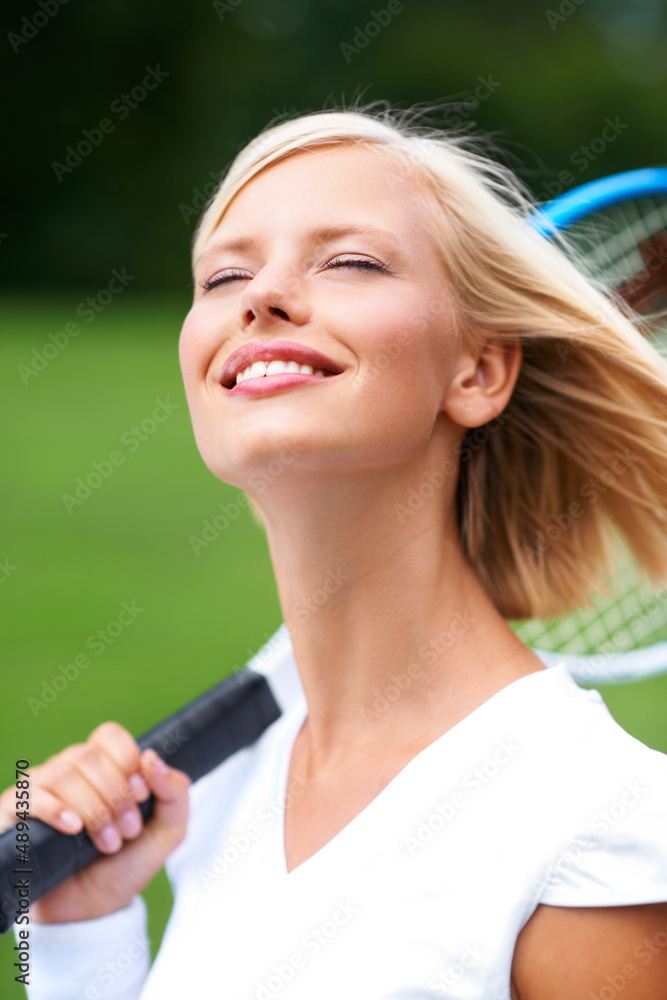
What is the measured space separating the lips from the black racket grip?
2.86 feet

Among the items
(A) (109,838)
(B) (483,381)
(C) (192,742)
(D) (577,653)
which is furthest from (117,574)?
(B) (483,381)

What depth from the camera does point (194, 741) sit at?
87.2 inches

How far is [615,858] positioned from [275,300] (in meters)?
1.01

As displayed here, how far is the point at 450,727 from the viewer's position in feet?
5.79

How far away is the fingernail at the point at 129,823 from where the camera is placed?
82.9 inches

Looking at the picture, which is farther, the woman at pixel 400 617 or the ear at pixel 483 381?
the ear at pixel 483 381

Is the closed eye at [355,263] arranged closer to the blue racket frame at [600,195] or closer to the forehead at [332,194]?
the forehead at [332,194]

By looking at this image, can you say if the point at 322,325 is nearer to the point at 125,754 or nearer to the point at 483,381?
the point at 483,381

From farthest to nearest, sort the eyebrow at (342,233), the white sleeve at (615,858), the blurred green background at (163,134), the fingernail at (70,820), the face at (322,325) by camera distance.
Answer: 1. the blurred green background at (163,134)
2. the fingernail at (70,820)
3. the eyebrow at (342,233)
4. the face at (322,325)
5. the white sleeve at (615,858)

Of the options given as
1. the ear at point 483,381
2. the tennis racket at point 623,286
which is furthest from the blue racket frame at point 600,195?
the ear at point 483,381

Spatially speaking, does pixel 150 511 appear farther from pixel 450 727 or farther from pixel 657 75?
pixel 657 75

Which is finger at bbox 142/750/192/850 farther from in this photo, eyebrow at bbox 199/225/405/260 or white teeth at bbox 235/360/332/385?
eyebrow at bbox 199/225/405/260

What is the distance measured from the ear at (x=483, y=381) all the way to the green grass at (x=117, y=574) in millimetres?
2535

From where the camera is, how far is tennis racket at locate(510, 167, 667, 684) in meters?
2.27
